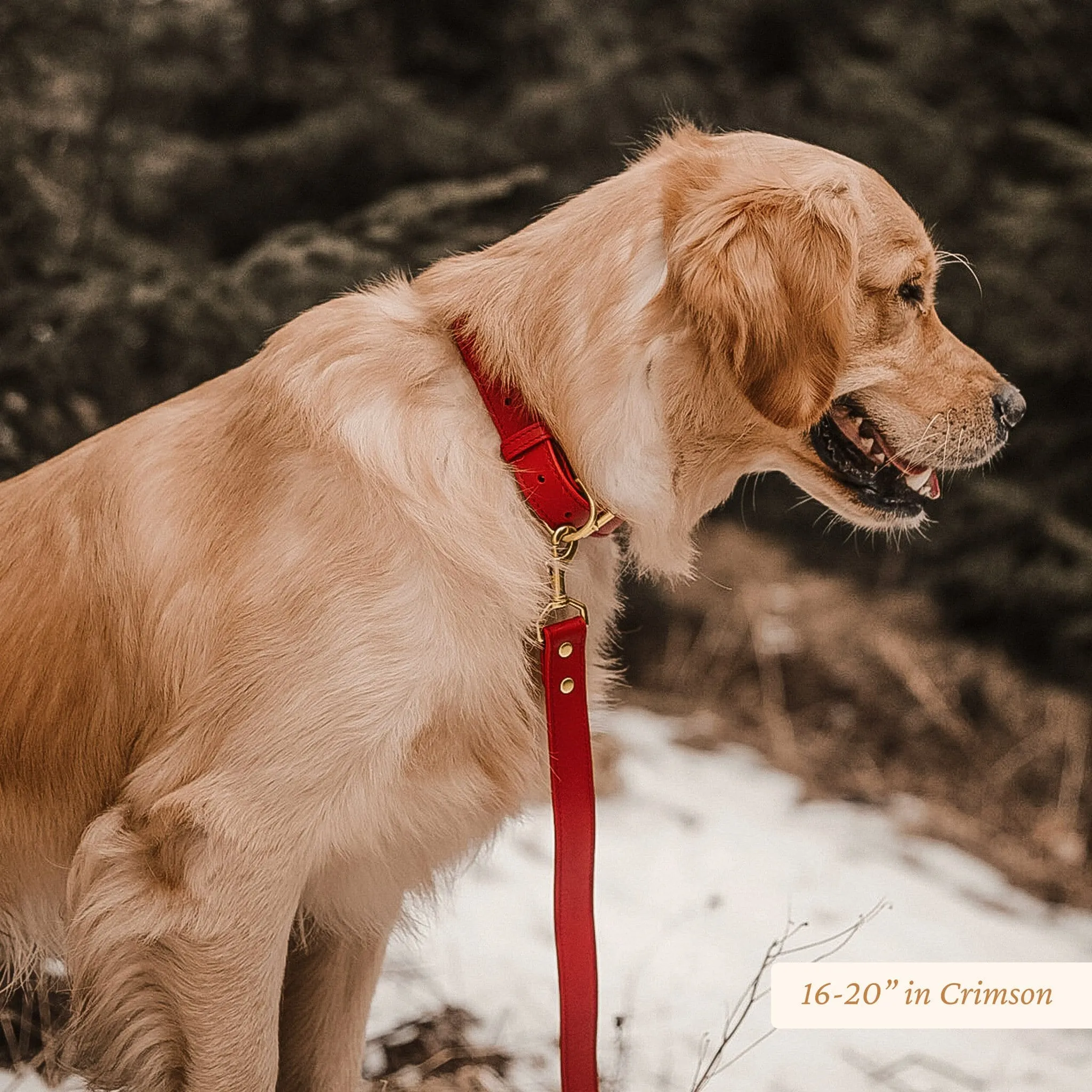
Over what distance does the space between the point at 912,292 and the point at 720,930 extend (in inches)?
71.3

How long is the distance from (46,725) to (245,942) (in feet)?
1.76

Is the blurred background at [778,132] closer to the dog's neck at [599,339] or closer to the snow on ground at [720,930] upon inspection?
the snow on ground at [720,930]

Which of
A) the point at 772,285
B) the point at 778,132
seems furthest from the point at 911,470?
the point at 778,132

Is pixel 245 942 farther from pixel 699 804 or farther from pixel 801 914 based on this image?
pixel 699 804

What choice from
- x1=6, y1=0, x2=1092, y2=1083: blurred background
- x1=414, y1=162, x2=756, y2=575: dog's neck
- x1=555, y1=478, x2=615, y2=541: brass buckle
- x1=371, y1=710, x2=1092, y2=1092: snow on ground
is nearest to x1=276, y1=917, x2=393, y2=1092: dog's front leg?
x1=371, y1=710, x2=1092, y2=1092: snow on ground

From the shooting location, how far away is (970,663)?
4570mm

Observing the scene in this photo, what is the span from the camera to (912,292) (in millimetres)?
2129

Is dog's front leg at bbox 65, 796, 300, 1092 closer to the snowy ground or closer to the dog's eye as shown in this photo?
the snowy ground

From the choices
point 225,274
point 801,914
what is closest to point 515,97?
point 225,274

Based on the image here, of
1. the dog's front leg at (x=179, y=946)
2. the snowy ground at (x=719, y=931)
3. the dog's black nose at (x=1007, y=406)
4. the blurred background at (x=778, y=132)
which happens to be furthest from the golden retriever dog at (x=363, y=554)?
the blurred background at (x=778, y=132)

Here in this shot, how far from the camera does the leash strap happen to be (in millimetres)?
1906

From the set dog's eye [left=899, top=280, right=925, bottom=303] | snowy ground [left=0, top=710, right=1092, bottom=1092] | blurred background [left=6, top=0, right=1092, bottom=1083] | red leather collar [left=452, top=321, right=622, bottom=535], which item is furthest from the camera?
blurred background [left=6, top=0, right=1092, bottom=1083]

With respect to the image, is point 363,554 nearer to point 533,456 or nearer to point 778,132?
point 533,456

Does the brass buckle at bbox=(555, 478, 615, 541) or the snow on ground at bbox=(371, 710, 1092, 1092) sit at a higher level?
the brass buckle at bbox=(555, 478, 615, 541)
